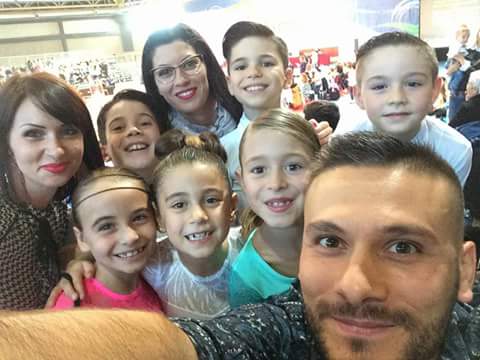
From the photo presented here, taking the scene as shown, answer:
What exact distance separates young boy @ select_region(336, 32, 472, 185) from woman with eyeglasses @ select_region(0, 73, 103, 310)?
1185 mm

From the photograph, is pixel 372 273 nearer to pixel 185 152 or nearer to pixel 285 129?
pixel 285 129

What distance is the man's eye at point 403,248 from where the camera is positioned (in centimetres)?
83

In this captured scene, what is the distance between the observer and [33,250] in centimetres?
156

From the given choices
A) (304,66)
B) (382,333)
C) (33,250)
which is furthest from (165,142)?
(304,66)

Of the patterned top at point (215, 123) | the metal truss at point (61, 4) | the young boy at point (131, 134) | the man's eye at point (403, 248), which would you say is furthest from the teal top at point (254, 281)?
the metal truss at point (61, 4)

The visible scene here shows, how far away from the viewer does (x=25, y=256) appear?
153cm

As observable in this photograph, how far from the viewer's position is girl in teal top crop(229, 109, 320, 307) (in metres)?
1.42

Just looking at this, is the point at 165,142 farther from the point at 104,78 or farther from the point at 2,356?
the point at 104,78

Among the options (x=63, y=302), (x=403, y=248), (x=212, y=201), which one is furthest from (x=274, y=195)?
(x=63, y=302)

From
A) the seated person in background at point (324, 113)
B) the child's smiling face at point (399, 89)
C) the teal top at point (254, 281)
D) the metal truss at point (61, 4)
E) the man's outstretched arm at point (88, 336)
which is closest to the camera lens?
the man's outstretched arm at point (88, 336)

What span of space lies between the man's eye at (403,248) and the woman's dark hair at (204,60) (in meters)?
1.57

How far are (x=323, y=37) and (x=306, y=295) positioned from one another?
3.70 metres

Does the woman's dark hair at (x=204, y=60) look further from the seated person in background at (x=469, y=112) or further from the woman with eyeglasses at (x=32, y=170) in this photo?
the seated person in background at (x=469, y=112)

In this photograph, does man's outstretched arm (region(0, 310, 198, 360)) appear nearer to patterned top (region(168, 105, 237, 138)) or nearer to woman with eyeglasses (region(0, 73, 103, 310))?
woman with eyeglasses (region(0, 73, 103, 310))
